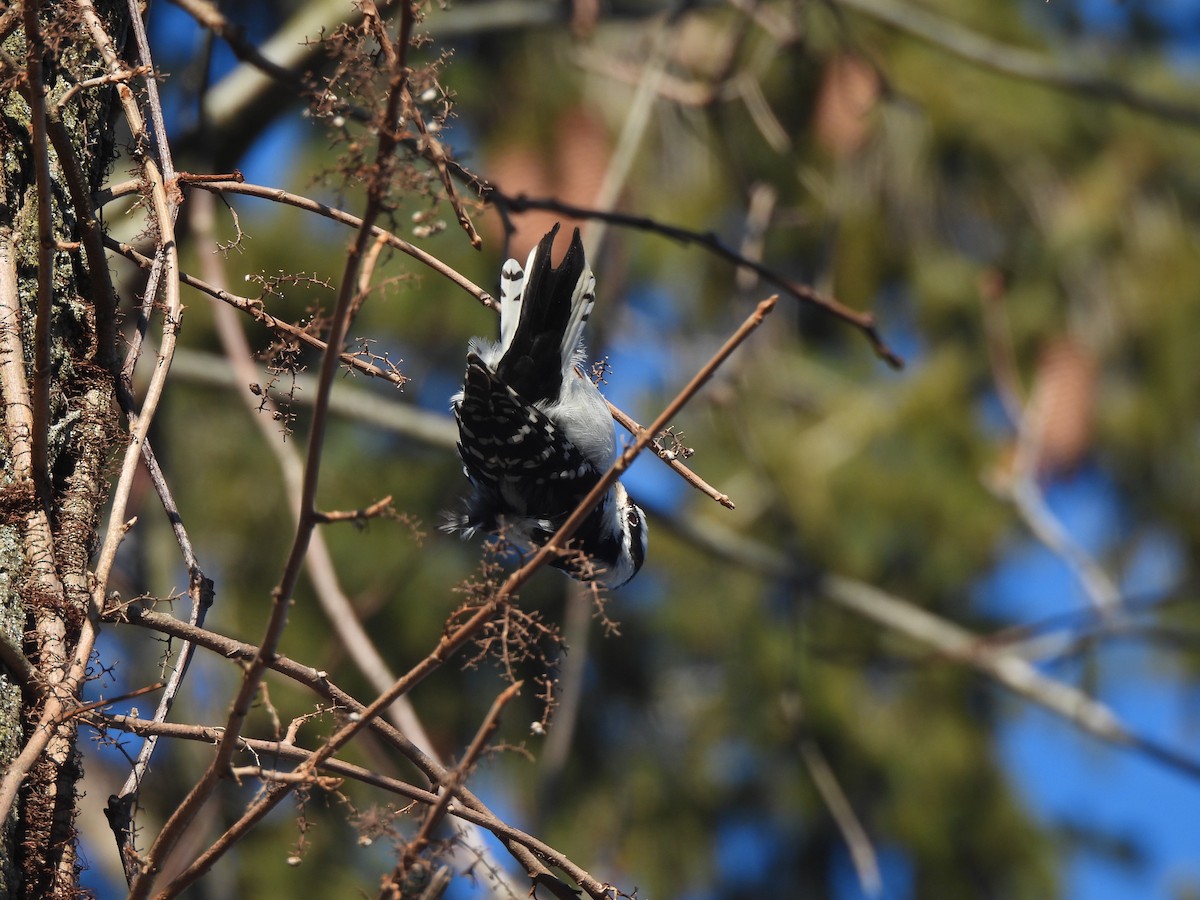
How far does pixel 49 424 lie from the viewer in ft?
4.36

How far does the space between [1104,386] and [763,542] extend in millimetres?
2246

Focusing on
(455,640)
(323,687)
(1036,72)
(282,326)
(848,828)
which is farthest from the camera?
(1036,72)

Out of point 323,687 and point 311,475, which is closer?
point 311,475

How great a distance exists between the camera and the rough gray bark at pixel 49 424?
1.22 m

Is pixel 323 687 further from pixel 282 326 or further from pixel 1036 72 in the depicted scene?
pixel 1036 72

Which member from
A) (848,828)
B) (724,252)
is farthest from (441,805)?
(848,828)

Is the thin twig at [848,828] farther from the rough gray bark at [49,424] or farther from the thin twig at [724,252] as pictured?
the rough gray bark at [49,424]

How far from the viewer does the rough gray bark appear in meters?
1.22

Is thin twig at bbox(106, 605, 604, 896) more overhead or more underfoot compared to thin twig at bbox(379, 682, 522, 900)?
more overhead

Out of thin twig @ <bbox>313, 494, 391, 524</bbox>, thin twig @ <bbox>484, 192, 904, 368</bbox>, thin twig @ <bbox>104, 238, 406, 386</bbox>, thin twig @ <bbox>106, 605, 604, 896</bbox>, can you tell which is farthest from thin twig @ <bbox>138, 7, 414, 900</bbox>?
thin twig @ <bbox>484, 192, 904, 368</bbox>

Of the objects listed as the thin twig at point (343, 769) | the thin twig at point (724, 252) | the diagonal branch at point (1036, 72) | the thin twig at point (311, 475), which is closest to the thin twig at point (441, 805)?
the thin twig at point (343, 769)

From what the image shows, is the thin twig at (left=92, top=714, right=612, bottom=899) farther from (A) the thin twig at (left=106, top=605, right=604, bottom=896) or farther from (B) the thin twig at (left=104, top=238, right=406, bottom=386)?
(B) the thin twig at (left=104, top=238, right=406, bottom=386)

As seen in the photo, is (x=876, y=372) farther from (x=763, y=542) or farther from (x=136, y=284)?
(x=136, y=284)

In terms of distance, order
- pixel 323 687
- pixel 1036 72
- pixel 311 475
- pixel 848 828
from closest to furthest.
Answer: pixel 311 475 < pixel 323 687 < pixel 848 828 < pixel 1036 72
